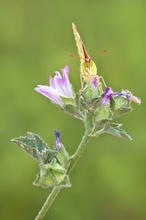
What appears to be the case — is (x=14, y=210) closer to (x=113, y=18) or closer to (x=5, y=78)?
(x=5, y=78)

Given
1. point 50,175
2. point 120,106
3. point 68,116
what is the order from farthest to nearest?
point 68,116 < point 120,106 < point 50,175

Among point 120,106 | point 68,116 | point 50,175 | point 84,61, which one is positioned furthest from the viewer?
point 68,116

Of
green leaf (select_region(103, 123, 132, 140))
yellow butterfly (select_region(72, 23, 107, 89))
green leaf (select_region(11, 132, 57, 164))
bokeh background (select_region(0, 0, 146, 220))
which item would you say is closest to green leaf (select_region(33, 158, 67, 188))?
green leaf (select_region(11, 132, 57, 164))

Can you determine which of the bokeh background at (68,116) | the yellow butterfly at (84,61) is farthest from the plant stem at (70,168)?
the bokeh background at (68,116)

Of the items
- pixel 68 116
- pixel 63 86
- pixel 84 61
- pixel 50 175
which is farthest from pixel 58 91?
pixel 68 116

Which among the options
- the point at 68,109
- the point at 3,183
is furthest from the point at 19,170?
the point at 68,109

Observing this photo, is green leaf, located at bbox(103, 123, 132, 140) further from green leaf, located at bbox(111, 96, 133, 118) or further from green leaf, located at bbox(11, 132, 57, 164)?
green leaf, located at bbox(11, 132, 57, 164)

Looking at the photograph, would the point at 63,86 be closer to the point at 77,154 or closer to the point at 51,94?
the point at 51,94
